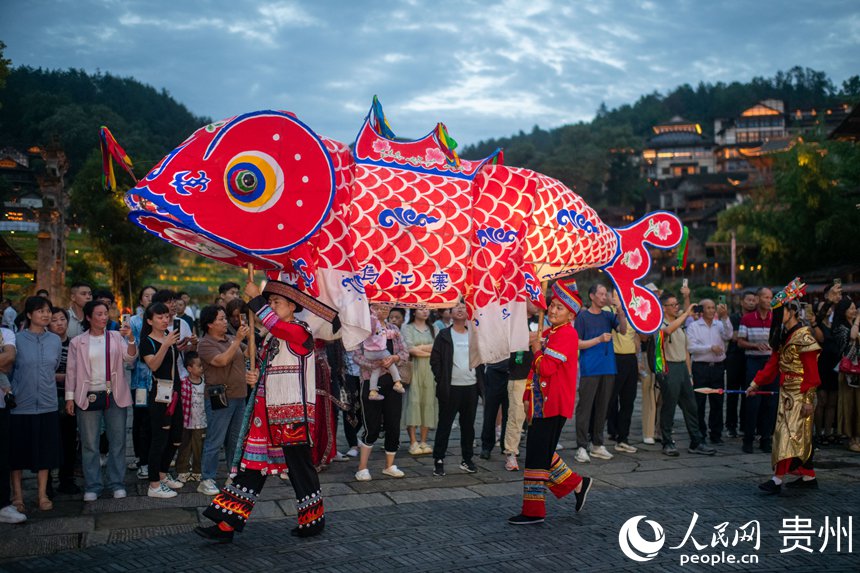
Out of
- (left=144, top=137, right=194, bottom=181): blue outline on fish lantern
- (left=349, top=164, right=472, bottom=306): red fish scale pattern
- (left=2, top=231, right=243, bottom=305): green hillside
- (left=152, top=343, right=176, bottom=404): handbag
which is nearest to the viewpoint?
(left=144, top=137, right=194, bottom=181): blue outline on fish lantern

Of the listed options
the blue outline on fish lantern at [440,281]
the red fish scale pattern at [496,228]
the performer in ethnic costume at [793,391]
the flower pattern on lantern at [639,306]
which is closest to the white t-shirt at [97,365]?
the blue outline on fish lantern at [440,281]

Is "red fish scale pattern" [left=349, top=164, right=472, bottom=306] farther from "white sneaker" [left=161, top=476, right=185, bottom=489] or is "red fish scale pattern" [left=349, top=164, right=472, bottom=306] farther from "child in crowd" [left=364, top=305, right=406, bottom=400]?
"white sneaker" [left=161, top=476, right=185, bottom=489]

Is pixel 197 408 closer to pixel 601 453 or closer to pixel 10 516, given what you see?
pixel 10 516

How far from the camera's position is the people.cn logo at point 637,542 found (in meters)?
4.64

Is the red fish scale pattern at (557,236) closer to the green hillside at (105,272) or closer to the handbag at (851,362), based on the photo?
the handbag at (851,362)

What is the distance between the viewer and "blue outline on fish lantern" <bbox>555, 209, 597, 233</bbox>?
229 inches

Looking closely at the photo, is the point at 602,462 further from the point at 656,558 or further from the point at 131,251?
the point at 131,251

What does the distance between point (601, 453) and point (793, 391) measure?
2.21 meters

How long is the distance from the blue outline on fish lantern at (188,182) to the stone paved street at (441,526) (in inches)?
93.6

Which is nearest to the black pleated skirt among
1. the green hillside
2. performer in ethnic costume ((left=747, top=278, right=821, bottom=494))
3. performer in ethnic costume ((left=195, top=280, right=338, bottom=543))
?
performer in ethnic costume ((left=195, top=280, right=338, bottom=543))

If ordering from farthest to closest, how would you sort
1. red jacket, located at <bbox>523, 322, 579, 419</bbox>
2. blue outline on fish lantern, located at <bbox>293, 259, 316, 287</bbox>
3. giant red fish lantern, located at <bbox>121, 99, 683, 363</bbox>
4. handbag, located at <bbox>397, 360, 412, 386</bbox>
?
handbag, located at <bbox>397, 360, 412, 386</bbox>, red jacket, located at <bbox>523, 322, 579, 419</bbox>, blue outline on fish lantern, located at <bbox>293, 259, 316, 287</bbox>, giant red fish lantern, located at <bbox>121, 99, 683, 363</bbox>

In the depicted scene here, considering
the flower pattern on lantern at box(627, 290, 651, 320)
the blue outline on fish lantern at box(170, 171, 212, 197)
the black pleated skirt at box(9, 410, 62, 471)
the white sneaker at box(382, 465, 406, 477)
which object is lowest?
the white sneaker at box(382, 465, 406, 477)

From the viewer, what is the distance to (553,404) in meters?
5.56

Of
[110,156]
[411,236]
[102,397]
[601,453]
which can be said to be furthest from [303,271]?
[601,453]
